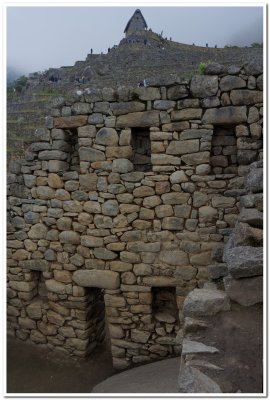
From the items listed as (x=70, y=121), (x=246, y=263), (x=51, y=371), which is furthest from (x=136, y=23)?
(x=246, y=263)

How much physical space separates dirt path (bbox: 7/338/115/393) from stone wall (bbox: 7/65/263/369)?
19 cm

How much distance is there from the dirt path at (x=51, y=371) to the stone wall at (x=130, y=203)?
193mm

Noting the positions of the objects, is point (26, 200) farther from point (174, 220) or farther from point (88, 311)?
point (174, 220)

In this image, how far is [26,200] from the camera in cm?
571

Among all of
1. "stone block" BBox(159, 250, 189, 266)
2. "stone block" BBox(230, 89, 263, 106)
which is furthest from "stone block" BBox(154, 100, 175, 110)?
"stone block" BBox(159, 250, 189, 266)

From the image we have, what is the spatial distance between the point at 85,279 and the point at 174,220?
5.58 feet

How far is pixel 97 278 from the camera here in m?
5.32

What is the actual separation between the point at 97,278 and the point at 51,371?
171 cm

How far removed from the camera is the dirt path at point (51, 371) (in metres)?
5.22

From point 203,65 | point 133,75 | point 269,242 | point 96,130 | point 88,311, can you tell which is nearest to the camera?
point 269,242

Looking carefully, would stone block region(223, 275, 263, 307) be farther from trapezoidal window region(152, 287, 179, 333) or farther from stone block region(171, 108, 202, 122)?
stone block region(171, 108, 202, 122)

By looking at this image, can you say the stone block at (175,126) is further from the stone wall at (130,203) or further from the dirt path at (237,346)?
the dirt path at (237,346)

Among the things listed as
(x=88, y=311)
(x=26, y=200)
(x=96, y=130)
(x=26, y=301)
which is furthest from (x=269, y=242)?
(x=26, y=301)

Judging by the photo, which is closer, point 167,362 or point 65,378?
point 167,362
